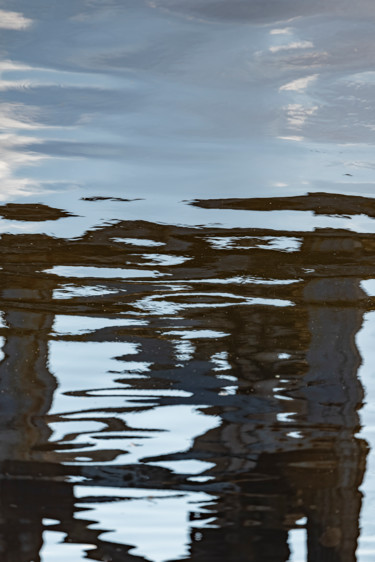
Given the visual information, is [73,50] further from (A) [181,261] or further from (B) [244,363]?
(B) [244,363]

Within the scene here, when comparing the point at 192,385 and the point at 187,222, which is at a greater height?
the point at 187,222

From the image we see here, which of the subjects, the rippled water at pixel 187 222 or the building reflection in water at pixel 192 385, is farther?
the rippled water at pixel 187 222

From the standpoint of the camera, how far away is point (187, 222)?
54.5 inches

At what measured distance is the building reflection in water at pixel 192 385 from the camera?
880 millimetres

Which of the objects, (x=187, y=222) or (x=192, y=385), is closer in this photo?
(x=192, y=385)

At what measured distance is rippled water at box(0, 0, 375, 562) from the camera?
1.08 m

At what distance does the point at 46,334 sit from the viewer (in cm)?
123

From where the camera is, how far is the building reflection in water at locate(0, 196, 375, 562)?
0.88 m

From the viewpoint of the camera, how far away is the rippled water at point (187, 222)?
1080mm

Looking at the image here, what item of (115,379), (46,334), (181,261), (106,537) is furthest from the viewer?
(181,261)

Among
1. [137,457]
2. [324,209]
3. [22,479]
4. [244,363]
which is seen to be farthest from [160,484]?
[324,209]

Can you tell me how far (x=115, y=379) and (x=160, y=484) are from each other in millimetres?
247

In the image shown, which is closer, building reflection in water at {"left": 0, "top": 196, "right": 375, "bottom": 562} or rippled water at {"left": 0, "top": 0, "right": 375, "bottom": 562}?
building reflection in water at {"left": 0, "top": 196, "right": 375, "bottom": 562}

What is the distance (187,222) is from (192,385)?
0.41 m
